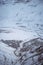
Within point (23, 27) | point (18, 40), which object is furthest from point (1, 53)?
point (23, 27)

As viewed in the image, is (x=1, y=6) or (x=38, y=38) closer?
(x=38, y=38)

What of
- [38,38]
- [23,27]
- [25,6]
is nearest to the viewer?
[38,38]

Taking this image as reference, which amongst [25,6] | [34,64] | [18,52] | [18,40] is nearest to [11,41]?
[18,40]

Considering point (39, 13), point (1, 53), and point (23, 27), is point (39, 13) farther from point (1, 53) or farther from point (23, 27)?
point (1, 53)

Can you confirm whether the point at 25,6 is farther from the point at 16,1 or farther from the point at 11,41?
the point at 11,41

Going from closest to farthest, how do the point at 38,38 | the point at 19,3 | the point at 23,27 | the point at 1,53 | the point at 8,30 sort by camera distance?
the point at 1,53 → the point at 38,38 → the point at 8,30 → the point at 23,27 → the point at 19,3

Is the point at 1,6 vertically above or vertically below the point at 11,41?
above
